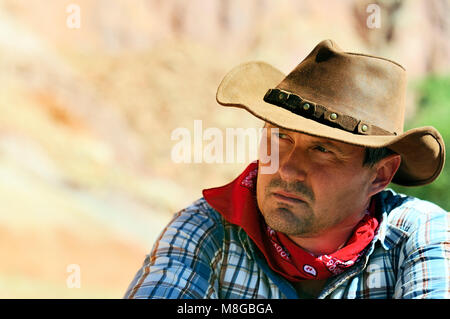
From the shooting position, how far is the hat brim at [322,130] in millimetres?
2113

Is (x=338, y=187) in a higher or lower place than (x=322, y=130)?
lower

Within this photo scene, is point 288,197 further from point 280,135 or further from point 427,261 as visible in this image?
point 427,261

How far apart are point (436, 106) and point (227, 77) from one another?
14.9m

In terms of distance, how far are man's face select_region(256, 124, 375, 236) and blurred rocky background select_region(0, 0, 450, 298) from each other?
5536mm

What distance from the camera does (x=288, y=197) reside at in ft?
7.19

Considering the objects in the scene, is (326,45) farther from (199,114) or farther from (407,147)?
(199,114)

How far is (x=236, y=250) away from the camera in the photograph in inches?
91.4

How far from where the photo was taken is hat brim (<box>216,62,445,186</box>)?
2113 millimetres

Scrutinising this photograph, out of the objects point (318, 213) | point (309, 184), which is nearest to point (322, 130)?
point (309, 184)

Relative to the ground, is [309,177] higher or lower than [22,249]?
higher

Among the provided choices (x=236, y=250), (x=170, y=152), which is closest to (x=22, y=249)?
(x=170, y=152)

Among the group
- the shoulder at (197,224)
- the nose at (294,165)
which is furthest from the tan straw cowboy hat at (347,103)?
the shoulder at (197,224)

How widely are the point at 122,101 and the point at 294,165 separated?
569 inches

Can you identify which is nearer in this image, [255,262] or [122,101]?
[255,262]
